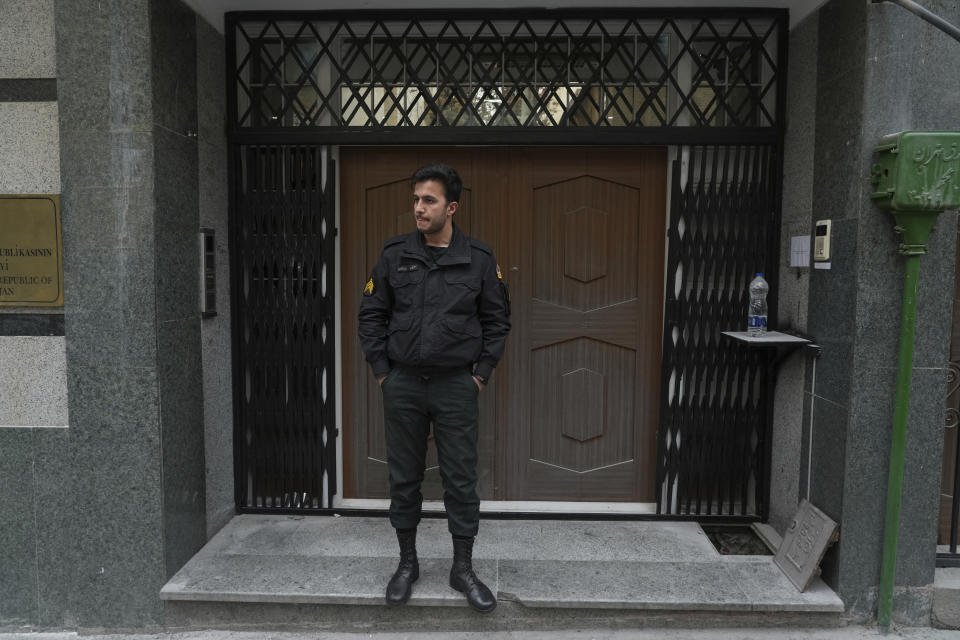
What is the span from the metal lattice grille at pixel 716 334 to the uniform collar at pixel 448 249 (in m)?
1.57

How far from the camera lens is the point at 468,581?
338 centimetres

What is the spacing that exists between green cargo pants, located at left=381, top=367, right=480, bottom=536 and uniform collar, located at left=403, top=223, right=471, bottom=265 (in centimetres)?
59

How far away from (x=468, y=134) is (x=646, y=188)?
125cm

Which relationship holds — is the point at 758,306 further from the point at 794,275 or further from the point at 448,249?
the point at 448,249

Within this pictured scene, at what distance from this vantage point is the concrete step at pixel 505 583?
11.1 feet

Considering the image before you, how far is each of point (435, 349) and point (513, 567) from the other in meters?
1.46

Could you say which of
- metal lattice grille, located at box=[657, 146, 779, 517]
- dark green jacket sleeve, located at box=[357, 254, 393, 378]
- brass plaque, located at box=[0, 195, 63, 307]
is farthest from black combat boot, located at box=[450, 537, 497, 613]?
brass plaque, located at box=[0, 195, 63, 307]

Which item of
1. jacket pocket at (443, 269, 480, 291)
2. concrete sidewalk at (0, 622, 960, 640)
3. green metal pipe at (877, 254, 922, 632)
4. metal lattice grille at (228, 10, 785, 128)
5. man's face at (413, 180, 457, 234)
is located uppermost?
metal lattice grille at (228, 10, 785, 128)

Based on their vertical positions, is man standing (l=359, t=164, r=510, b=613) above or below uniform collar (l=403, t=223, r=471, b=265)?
below

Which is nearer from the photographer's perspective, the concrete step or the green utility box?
the green utility box

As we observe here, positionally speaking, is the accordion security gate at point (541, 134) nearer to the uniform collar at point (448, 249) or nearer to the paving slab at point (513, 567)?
the paving slab at point (513, 567)

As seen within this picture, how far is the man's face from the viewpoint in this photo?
3174 mm

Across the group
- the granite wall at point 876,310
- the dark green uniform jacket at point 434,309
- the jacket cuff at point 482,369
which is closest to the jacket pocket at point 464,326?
the dark green uniform jacket at point 434,309

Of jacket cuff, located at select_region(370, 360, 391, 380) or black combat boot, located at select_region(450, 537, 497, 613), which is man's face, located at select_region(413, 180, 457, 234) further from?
black combat boot, located at select_region(450, 537, 497, 613)
